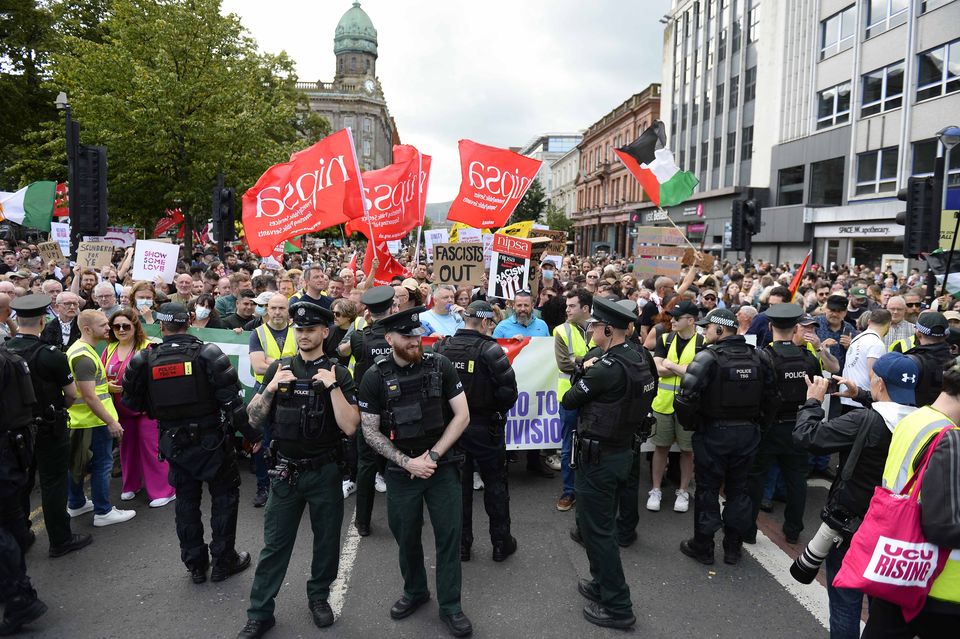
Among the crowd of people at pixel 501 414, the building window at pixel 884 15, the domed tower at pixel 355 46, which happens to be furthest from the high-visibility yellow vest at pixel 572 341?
the domed tower at pixel 355 46

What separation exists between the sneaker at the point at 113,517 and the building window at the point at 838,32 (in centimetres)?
3283

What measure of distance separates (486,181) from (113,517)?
6.36 meters

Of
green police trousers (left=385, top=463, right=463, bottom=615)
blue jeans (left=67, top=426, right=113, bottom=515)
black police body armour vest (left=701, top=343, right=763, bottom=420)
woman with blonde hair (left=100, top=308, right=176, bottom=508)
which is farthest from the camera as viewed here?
woman with blonde hair (left=100, top=308, right=176, bottom=508)

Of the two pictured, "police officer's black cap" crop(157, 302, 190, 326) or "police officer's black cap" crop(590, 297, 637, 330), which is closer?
"police officer's black cap" crop(590, 297, 637, 330)

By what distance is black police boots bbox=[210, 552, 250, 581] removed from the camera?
4.54m

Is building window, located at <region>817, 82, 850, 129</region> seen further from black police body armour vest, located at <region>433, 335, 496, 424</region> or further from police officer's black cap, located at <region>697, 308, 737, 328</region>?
black police body armour vest, located at <region>433, 335, 496, 424</region>

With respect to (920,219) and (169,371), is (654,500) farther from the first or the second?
(920,219)

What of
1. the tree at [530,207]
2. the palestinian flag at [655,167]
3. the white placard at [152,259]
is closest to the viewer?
the white placard at [152,259]

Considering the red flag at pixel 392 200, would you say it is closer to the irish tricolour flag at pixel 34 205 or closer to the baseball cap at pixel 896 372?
the baseball cap at pixel 896 372

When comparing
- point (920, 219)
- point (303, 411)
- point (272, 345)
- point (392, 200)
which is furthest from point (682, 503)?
point (920, 219)

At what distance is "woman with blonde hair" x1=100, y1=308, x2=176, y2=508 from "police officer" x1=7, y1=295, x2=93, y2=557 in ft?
2.82

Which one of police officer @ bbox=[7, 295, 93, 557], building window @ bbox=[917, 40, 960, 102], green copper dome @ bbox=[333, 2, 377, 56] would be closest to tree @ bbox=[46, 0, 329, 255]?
police officer @ bbox=[7, 295, 93, 557]

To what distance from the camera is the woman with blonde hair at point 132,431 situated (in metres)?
5.63

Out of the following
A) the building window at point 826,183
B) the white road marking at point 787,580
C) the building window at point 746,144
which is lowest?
the white road marking at point 787,580
